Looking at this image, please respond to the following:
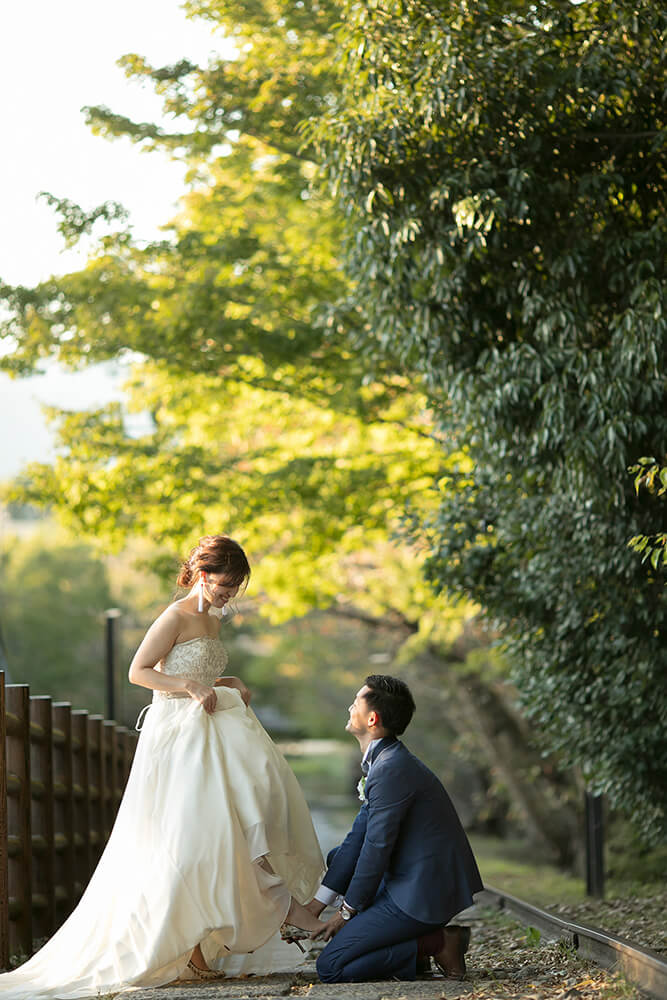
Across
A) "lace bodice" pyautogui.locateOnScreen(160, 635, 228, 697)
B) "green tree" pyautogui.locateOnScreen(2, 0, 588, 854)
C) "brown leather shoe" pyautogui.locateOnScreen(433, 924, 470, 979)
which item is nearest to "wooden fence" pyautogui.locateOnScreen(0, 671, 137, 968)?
"lace bodice" pyautogui.locateOnScreen(160, 635, 228, 697)

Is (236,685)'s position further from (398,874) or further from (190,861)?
(398,874)

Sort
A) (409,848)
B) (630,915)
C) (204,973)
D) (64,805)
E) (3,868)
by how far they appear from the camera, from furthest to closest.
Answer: (630,915) < (64,805) < (3,868) < (204,973) < (409,848)

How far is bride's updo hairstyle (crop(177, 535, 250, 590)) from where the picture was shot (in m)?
6.26

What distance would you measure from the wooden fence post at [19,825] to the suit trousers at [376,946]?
2207 mm

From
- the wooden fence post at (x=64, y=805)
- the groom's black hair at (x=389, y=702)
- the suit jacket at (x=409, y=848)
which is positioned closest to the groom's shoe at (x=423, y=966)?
the suit jacket at (x=409, y=848)

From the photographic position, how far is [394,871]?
5574mm

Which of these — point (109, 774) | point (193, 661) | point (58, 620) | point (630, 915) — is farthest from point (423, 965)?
point (58, 620)

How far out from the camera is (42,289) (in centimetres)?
1404

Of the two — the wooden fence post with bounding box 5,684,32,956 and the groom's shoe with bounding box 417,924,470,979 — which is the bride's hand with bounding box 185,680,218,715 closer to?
the wooden fence post with bounding box 5,684,32,956

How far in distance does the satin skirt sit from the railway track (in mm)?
1423

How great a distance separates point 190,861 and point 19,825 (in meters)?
1.79

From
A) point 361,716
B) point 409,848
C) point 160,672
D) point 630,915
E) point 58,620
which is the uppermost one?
point 58,620

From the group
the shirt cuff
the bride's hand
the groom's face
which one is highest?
the bride's hand

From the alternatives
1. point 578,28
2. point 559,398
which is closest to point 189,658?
point 559,398
